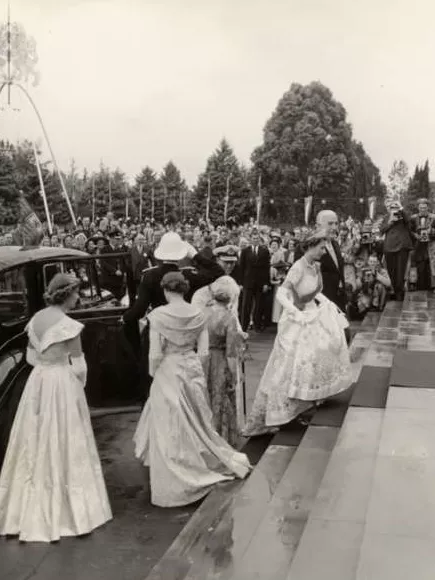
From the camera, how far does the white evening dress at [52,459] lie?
5.37 metres

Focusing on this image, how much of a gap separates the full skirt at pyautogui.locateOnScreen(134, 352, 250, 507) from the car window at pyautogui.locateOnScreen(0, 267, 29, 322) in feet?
5.39

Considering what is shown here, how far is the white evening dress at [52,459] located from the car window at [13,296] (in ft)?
4.74

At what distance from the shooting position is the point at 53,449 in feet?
17.8

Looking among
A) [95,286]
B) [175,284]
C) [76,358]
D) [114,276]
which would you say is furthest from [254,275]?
[76,358]

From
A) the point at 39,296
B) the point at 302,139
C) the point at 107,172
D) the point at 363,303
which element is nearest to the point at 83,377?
the point at 39,296

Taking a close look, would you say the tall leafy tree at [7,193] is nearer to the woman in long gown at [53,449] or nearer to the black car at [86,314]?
the black car at [86,314]

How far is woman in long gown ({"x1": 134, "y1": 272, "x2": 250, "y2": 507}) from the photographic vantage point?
6031 mm

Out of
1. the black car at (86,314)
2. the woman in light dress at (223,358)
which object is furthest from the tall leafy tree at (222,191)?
the woman in light dress at (223,358)

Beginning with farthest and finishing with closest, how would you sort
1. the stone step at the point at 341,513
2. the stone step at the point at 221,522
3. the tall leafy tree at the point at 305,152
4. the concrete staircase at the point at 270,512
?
the tall leafy tree at the point at 305,152, the stone step at the point at 221,522, the concrete staircase at the point at 270,512, the stone step at the point at 341,513

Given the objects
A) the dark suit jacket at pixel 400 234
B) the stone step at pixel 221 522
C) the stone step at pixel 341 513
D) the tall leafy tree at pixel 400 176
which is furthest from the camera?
the tall leafy tree at pixel 400 176

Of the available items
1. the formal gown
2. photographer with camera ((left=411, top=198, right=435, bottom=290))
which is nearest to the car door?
the formal gown

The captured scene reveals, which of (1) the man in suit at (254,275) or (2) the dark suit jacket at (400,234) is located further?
(1) the man in suit at (254,275)

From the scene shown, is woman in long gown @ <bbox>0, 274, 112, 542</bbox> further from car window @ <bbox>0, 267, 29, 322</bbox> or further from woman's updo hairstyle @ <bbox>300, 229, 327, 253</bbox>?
woman's updo hairstyle @ <bbox>300, 229, 327, 253</bbox>

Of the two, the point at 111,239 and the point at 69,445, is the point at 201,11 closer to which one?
the point at 111,239
